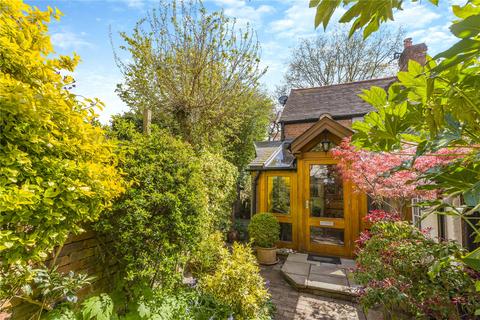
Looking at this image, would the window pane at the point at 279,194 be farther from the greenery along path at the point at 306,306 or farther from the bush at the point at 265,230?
the greenery along path at the point at 306,306

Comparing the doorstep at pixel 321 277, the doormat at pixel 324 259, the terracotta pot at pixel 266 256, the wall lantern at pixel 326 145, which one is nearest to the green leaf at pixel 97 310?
the doorstep at pixel 321 277

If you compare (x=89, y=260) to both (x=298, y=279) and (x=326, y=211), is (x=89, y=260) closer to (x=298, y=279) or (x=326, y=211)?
(x=298, y=279)

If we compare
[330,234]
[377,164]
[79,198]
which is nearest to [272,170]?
[330,234]

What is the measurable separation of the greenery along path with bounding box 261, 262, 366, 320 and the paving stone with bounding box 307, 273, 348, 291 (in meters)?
0.29

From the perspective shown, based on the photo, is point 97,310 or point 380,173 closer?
point 97,310

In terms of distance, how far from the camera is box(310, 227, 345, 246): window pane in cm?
718

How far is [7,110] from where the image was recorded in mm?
1485

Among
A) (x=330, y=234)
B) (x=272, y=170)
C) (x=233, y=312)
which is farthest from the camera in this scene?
(x=272, y=170)

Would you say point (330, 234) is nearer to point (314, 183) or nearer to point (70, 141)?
point (314, 183)

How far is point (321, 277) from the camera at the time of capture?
5574 millimetres

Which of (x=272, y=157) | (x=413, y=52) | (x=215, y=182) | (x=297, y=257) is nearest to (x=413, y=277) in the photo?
(x=297, y=257)

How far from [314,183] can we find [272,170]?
1.59 meters

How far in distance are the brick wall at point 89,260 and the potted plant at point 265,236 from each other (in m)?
4.39

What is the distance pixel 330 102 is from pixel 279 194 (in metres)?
6.38
